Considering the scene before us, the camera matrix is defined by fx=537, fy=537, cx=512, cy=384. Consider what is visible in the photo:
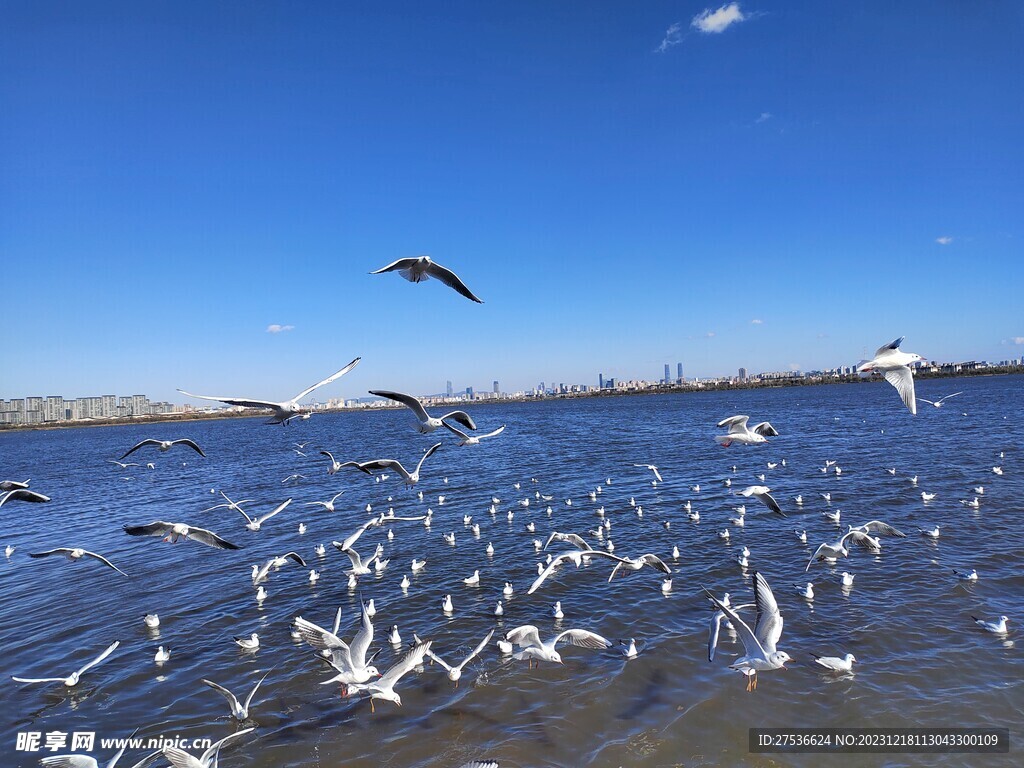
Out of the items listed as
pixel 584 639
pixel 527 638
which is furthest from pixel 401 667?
pixel 584 639

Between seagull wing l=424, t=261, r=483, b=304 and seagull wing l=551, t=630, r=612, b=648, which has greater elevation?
seagull wing l=424, t=261, r=483, b=304

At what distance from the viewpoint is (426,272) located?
7.41 m

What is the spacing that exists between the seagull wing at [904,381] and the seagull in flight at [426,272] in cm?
642

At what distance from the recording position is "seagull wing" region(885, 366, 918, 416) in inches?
318

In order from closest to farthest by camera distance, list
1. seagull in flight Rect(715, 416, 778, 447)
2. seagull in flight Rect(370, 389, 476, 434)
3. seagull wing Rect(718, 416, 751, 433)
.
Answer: seagull in flight Rect(370, 389, 476, 434), seagull in flight Rect(715, 416, 778, 447), seagull wing Rect(718, 416, 751, 433)

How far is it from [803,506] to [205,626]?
60.4 feet

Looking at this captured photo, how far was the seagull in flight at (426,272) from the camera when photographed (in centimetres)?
698

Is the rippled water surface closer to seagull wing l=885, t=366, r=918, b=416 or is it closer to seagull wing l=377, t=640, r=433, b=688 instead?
seagull wing l=377, t=640, r=433, b=688

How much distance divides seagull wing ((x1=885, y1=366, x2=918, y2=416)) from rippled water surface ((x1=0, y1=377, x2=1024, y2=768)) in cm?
429

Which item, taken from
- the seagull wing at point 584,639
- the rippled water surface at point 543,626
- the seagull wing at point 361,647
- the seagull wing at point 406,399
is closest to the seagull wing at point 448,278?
the seagull wing at point 406,399

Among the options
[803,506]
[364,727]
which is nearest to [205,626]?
[364,727]

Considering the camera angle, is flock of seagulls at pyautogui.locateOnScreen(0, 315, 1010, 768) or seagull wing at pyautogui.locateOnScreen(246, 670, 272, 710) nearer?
flock of seagulls at pyautogui.locateOnScreen(0, 315, 1010, 768)

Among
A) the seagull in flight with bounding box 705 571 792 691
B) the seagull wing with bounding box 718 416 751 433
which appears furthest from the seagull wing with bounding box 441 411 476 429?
the seagull wing with bounding box 718 416 751 433

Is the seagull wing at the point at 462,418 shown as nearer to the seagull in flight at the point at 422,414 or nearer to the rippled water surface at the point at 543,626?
the seagull in flight at the point at 422,414
